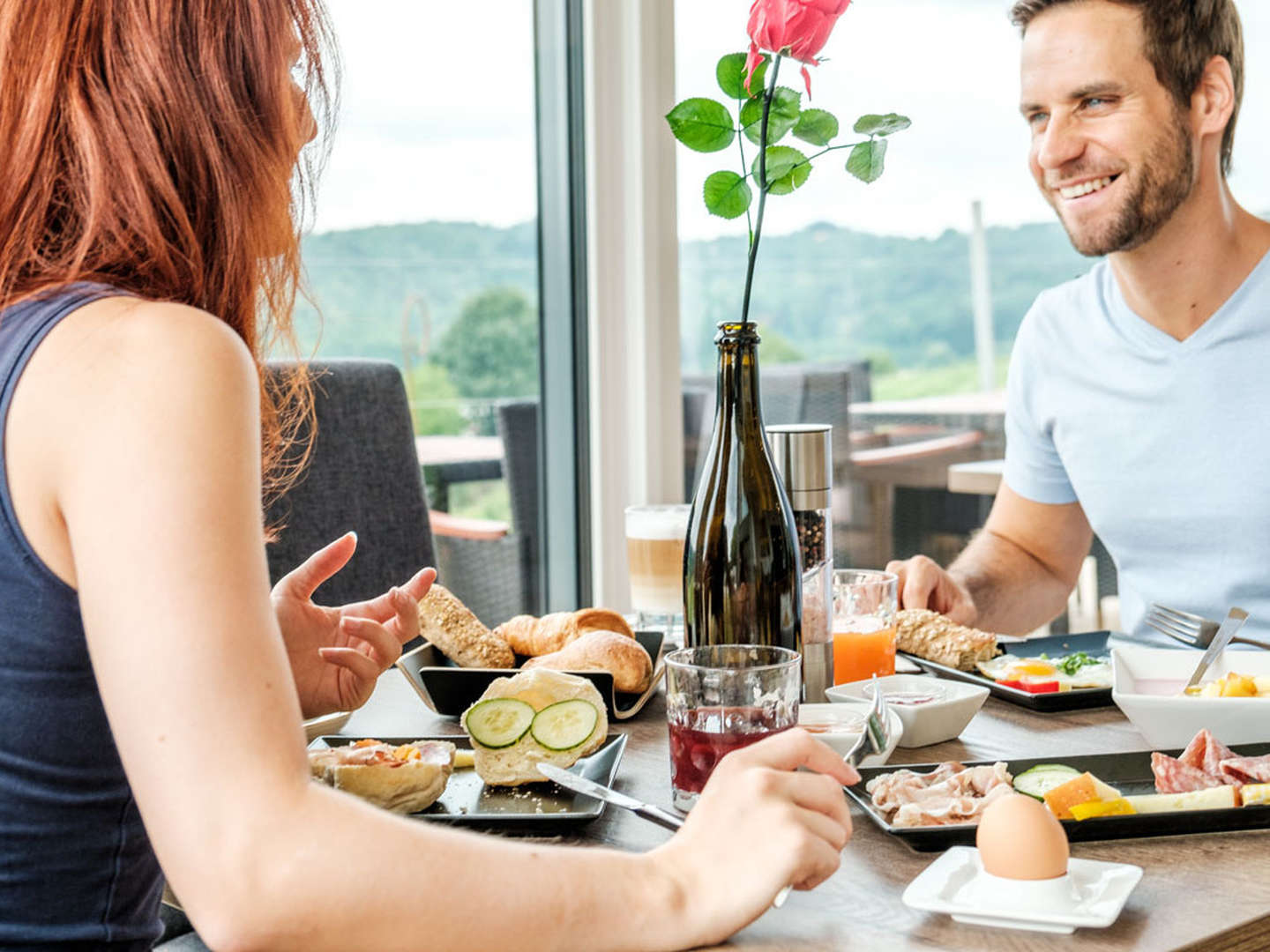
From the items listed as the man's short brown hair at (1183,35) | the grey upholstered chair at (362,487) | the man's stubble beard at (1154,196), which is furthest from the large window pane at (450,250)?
the man's stubble beard at (1154,196)


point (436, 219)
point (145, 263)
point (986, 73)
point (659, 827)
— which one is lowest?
point (659, 827)

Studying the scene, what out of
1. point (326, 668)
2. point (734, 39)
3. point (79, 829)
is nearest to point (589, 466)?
point (734, 39)

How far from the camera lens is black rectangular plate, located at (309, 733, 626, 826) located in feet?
3.27

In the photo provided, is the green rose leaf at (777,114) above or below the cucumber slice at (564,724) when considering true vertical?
above

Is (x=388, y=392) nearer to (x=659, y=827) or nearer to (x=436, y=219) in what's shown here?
(x=436, y=219)

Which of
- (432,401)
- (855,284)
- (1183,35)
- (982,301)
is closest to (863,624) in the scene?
(1183,35)

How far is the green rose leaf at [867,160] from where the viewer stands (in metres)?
1.25

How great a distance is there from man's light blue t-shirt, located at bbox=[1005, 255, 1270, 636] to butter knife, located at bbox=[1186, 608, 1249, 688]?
62 cm

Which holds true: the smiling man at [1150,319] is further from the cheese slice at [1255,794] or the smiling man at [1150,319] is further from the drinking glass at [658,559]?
the cheese slice at [1255,794]

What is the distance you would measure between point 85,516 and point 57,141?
0.95 ft

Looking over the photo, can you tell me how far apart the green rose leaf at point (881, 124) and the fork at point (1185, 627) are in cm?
70

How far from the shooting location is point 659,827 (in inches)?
40.1

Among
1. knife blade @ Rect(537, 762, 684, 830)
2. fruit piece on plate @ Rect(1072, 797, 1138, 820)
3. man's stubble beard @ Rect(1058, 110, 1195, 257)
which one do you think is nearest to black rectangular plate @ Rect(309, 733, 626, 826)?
knife blade @ Rect(537, 762, 684, 830)

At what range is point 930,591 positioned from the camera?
5.65 feet
